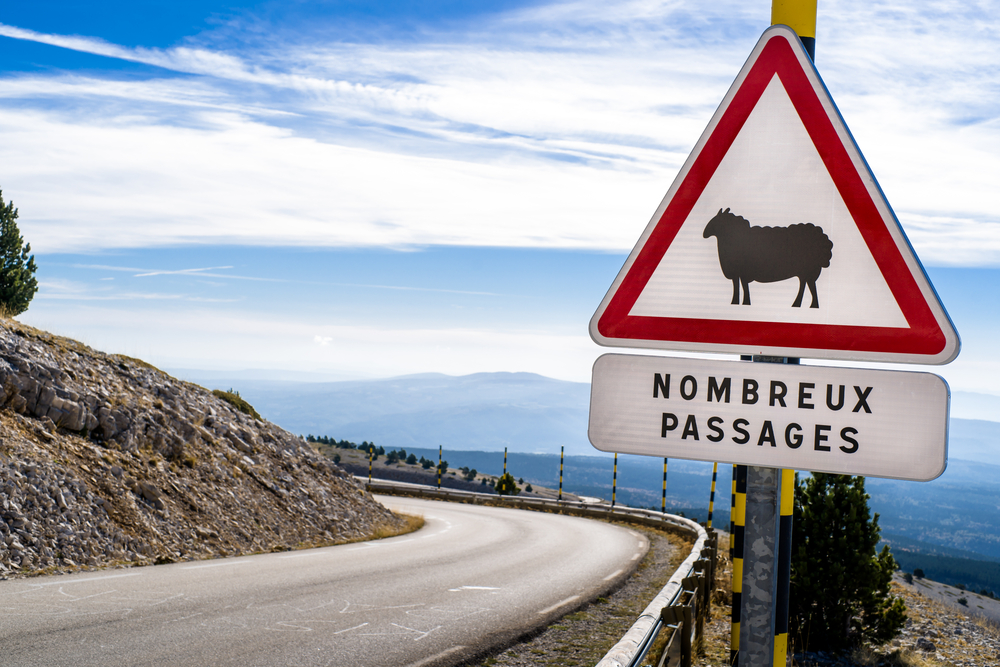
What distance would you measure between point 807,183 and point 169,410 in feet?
51.1

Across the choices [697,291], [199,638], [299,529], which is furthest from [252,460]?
[697,291]

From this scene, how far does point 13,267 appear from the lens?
3180 cm

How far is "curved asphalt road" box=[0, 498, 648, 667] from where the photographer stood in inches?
257

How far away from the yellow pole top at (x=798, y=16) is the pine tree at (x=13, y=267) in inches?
1382

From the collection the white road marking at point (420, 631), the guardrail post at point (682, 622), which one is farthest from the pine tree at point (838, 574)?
the white road marking at point (420, 631)

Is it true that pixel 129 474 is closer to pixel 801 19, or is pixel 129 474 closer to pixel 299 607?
pixel 299 607

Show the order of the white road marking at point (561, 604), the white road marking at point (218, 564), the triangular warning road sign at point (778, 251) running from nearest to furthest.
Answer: the triangular warning road sign at point (778, 251) → the white road marking at point (561, 604) → the white road marking at point (218, 564)

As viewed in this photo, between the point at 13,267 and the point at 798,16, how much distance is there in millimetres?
36858

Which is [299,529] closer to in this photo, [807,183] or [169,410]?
[169,410]

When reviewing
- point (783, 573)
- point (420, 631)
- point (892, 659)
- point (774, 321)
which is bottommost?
point (892, 659)

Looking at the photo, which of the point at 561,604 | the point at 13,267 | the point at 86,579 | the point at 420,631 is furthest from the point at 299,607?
the point at 13,267

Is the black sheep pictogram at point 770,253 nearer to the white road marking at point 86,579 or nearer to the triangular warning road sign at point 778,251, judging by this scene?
the triangular warning road sign at point 778,251

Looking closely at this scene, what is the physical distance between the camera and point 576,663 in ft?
23.1

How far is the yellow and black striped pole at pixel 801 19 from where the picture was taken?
2.26 meters
